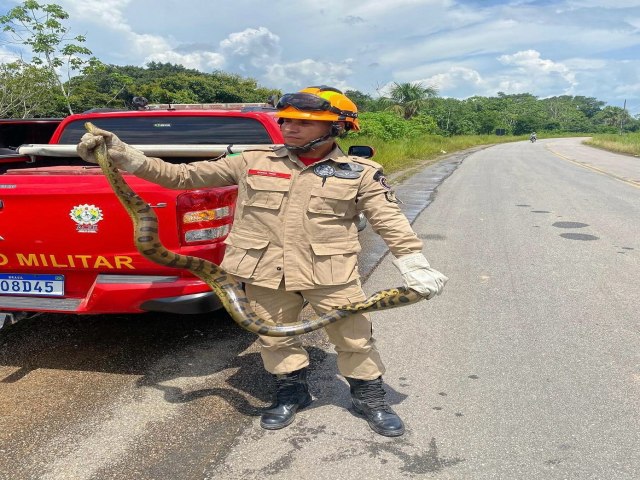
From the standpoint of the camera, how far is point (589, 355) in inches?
134

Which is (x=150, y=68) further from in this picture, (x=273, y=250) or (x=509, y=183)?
(x=273, y=250)

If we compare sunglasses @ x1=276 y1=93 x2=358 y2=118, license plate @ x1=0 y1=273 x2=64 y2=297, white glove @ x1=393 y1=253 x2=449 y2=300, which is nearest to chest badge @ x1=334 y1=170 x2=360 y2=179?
sunglasses @ x1=276 y1=93 x2=358 y2=118

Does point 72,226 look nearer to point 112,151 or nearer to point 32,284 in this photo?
point 32,284

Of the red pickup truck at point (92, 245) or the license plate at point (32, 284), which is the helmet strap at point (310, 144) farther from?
the license plate at point (32, 284)

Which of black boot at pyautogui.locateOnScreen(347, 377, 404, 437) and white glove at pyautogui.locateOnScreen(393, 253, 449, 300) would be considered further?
black boot at pyautogui.locateOnScreen(347, 377, 404, 437)

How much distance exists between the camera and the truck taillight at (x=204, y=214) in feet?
9.48

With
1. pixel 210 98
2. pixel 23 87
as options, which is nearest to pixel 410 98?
pixel 210 98

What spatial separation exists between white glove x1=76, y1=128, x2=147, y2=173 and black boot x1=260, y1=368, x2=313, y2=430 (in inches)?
50.9

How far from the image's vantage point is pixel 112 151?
2.31m

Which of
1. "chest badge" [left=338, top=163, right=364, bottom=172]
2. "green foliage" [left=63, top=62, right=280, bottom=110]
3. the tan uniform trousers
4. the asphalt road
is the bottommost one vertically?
the asphalt road

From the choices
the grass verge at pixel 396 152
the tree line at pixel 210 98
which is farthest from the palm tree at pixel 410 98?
the grass verge at pixel 396 152

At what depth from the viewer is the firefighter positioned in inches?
97.3

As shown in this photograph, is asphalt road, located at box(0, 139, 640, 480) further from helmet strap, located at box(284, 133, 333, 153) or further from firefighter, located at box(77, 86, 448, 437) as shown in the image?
helmet strap, located at box(284, 133, 333, 153)

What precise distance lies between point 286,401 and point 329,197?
3.56 feet
